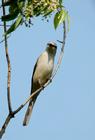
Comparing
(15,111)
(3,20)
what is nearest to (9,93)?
(15,111)

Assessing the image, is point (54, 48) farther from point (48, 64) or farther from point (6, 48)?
point (6, 48)

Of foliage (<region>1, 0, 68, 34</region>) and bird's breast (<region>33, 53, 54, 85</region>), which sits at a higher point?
foliage (<region>1, 0, 68, 34</region>)

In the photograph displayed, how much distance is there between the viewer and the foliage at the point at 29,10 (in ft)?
12.7

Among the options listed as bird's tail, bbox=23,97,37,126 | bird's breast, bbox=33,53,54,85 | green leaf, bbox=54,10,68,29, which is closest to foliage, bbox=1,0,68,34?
green leaf, bbox=54,10,68,29

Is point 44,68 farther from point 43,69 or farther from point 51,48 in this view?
point 51,48

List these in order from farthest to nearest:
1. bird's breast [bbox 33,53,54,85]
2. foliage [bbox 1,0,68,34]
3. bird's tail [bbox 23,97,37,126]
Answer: bird's breast [bbox 33,53,54,85] < bird's tail [bbox 23,97,37,126] < foliage [bbox 1,0,68,34]

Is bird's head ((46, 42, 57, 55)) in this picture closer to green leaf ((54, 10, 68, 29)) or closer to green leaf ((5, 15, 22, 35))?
green leaf ((54, 10, 68, 29))

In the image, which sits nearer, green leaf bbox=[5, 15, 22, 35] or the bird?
green leaf bbox=[5, 15, 22, 35]

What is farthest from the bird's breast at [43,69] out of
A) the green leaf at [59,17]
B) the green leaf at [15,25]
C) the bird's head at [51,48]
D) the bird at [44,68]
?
the green leaf at [15,25]

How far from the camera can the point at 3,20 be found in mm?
4016

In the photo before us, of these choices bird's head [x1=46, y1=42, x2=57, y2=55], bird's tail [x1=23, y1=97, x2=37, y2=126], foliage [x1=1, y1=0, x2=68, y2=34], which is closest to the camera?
foliage [x1=1, y1=0, x2=68, y2=34]

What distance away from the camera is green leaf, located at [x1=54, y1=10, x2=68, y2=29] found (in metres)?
4.07

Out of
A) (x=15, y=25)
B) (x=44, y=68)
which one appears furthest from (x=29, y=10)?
(x=44, y=68)

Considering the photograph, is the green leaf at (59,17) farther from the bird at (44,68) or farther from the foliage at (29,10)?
the bird at (44,68)
